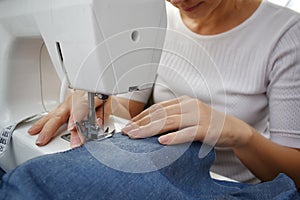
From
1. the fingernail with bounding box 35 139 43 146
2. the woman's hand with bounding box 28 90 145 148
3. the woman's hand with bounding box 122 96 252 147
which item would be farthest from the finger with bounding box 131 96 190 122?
the fingernail with bounding box 35 139 43 146

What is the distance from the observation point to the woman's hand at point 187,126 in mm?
580

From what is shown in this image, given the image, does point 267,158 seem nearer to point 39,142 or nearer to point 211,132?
point 211,132

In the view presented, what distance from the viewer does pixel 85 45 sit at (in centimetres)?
55

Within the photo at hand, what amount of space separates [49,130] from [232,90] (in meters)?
0.50

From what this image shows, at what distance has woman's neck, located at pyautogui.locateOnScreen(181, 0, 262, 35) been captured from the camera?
0.95m

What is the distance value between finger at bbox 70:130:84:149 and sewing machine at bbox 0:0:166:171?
2 centimetres

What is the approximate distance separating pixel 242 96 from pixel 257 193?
0.46 meters

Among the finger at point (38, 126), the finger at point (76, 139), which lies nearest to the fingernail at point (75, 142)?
the finger at point (76, 139)

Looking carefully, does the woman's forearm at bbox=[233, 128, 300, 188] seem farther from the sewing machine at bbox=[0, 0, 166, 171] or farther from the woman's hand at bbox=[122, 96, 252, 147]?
the sewing machine at bbox=[0, 0, 166, 171]

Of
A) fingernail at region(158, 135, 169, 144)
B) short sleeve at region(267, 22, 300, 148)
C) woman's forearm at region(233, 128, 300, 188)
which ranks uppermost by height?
fingernail at region(158, 135, 169, 144)

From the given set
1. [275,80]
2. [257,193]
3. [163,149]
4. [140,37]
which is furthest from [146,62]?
[275,80]

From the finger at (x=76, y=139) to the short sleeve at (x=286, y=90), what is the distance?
482mm

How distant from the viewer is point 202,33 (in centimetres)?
100

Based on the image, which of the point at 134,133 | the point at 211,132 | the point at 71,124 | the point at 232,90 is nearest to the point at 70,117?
the point at 71,124
